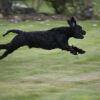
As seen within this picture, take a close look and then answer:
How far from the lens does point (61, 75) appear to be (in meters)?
10.7

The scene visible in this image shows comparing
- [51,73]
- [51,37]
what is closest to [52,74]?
[51,73]

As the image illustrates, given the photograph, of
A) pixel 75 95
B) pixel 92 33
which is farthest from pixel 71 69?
pixel 92 33

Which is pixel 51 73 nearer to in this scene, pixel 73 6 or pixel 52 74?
pixel 52 74

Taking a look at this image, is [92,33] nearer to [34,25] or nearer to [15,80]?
[34,25]

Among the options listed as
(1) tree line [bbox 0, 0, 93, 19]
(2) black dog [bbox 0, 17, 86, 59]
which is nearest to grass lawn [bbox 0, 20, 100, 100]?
(2) black dog [bbox 0, 17, 86, 59]

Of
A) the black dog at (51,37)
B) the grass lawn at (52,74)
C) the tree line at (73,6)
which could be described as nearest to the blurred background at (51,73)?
the grass lawn at (52,74)

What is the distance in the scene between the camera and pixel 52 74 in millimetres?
10867

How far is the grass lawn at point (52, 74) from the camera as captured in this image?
8.13 m

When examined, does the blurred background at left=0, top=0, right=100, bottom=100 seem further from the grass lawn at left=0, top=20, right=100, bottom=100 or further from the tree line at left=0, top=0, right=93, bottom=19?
the tree line at left=0, top=0, right=93, bottom=19

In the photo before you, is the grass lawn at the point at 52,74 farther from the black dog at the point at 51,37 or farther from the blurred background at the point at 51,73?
the black dog at the point at 51,37

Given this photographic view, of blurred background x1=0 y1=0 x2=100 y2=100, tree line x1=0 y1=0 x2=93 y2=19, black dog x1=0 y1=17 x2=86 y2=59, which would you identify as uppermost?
black dog x1=0 y1=17 x2=86 y2=59

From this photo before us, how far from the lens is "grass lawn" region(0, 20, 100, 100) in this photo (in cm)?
813

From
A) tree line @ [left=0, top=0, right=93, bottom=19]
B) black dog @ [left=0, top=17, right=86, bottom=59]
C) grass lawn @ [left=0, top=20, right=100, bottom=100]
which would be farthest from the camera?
tree line @ [left=0, top=0, right=93, bottom=19]

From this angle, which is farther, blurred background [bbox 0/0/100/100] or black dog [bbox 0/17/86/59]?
black dog [bbox 0/17/86/59]
